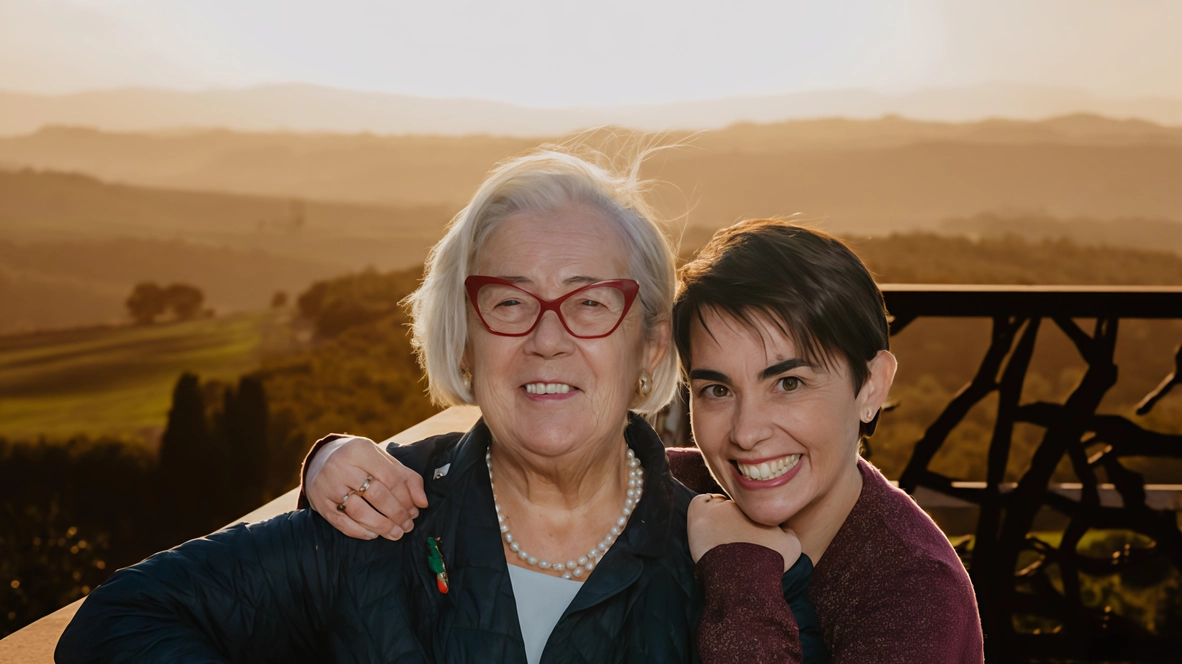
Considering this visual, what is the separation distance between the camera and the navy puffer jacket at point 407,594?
127cm

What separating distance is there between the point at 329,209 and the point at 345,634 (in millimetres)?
9722

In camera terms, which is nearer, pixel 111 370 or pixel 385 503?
pixel 385 503

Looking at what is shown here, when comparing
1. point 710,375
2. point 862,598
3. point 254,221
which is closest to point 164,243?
point 254,221

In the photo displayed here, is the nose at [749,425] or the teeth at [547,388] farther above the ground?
the teeth at [547,388]

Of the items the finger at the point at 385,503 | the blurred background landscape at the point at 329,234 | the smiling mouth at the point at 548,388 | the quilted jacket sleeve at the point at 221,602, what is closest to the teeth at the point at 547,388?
the smiling mouth at the point at 548,388

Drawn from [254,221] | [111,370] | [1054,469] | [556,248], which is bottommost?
[111,370]

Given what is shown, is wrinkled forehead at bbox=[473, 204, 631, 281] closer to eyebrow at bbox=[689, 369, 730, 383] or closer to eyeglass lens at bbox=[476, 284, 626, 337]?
eyeglass lens at bbox=[476, 284, 626, 337]

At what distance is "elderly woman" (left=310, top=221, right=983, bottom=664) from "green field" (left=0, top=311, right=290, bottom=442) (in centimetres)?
869

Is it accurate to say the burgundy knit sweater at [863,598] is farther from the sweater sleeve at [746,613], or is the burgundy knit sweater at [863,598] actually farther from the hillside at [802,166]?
the hillside at [802,166]

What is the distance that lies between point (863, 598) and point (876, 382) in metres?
0.40

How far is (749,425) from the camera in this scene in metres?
1.39

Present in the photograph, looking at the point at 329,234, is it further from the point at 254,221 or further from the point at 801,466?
the point at 801,466

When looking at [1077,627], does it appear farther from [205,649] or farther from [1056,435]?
[205,649]

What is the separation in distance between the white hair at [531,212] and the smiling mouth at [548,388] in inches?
7.3
